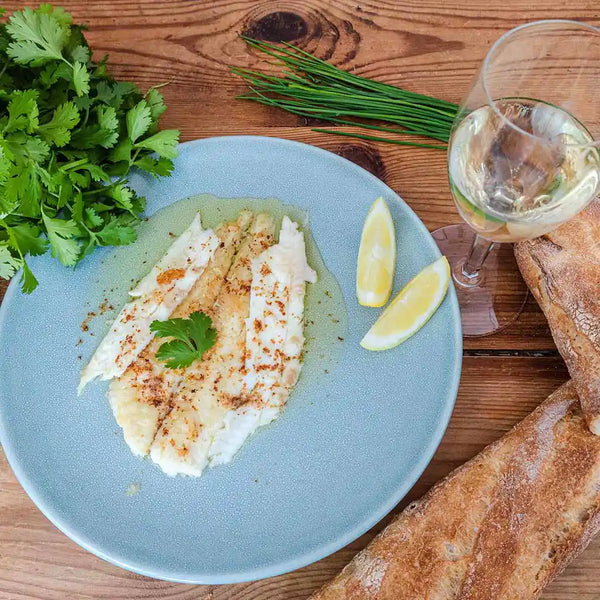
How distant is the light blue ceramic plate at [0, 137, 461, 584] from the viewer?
1.70 metres

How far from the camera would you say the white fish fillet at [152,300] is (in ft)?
6.18

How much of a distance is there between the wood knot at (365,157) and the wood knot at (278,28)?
506mm

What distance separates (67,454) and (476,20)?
2084 mm

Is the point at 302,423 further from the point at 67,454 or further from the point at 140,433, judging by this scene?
the point at 67,454

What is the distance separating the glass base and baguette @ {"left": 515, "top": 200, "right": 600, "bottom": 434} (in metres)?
0.14

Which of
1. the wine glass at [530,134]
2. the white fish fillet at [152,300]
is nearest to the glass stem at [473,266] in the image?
the wine glass at [530,134]

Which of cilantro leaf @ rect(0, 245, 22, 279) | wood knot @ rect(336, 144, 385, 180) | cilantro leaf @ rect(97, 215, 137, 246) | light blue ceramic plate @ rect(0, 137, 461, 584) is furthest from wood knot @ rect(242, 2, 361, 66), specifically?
cilantro leaf @ rect(0, 245, 22, 279)

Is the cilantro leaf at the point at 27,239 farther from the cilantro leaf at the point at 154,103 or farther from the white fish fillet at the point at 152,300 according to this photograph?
the cilantro leaf at the point at 154,103

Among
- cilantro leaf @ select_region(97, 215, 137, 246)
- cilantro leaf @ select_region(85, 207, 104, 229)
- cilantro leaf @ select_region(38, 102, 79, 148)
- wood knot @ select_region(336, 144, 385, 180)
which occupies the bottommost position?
wood knot @ select_region(336, 144, 385, 180)

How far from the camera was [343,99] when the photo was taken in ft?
7.04

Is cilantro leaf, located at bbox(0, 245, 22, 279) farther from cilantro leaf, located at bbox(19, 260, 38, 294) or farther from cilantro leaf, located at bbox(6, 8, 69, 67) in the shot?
cilantro leaf, located at bbox(6, 8, 69, 67)

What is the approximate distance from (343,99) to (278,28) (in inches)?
16.9

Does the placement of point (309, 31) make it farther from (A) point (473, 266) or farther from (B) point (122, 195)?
(A) point (473, 266)

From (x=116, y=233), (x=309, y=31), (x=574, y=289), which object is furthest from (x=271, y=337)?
(x=309, y=31)
